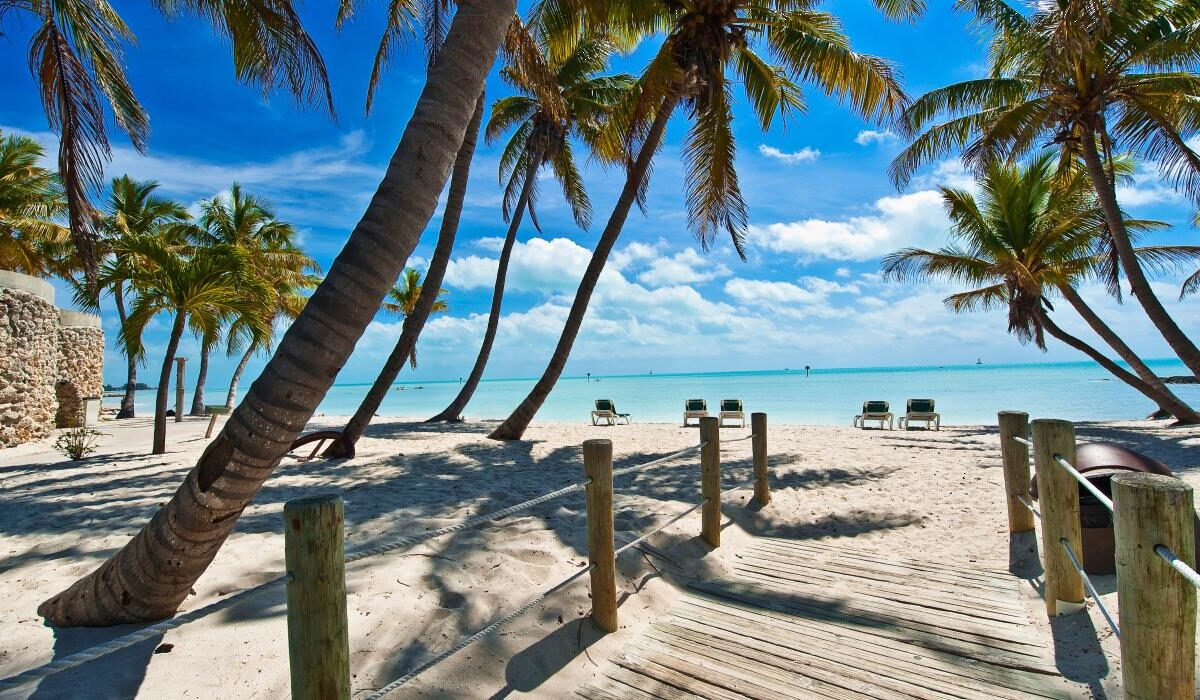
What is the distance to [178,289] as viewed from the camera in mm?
8500

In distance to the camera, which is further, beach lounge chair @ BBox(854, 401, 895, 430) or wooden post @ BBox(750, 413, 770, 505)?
beach lounge chair @ BBox(854, 401, 895, 430)

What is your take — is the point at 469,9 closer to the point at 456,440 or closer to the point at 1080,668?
the point at 1080,668

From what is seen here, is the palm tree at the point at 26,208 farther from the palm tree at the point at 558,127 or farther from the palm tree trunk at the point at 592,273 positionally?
the palm tree trunk at the point at 592,273

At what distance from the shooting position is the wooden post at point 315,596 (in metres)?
1.71

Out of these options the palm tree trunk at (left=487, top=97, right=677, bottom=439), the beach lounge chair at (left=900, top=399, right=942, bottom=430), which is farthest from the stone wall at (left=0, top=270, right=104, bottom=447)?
the beach lounge chair at (left=900, top=399, right=942, bottom=430)

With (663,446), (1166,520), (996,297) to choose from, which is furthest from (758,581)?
(996,297)

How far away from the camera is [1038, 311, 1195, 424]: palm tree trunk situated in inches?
461

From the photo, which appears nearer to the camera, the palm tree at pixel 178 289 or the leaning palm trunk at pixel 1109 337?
the palm tree at pixel 178 289

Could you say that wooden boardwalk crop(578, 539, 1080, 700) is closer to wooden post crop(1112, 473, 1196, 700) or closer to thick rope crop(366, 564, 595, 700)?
thick rope crop(366, 564, 595, 700)

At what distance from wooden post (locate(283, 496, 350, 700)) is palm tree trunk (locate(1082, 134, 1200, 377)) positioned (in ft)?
41.2

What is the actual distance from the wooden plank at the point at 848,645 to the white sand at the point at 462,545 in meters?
0.26

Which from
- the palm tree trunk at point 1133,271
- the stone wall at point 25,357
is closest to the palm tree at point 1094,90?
the palm tree trunk at point 1133,271

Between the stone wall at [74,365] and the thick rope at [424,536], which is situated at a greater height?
the stone wall at [74,365]

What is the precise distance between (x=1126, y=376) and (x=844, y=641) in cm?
1469
